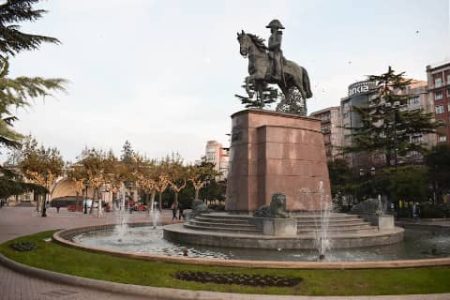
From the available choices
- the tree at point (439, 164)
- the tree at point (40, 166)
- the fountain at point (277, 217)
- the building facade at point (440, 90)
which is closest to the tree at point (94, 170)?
the tree at point (40, 166)

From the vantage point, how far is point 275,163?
18.5 metres

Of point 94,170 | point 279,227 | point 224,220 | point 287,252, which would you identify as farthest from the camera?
point 94,170

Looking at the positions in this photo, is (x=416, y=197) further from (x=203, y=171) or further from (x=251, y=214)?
(x=203, y=171)

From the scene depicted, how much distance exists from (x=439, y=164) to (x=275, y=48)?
3124 centimetres

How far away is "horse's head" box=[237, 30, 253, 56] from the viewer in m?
20.3

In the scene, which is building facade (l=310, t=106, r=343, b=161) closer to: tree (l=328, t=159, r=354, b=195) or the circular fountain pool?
tree (l=328, t=159, r=354, b=195)

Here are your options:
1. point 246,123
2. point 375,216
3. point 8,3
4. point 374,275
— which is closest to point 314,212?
point 375,216

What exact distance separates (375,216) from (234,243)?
22.8 ft

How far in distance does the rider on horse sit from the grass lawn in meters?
12.9

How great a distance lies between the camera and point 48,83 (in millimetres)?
8578

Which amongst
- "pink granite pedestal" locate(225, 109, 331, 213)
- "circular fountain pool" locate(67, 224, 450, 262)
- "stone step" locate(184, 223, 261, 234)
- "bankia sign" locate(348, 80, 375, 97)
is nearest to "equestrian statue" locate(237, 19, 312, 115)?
"pink granite pedestal" locate(225, 109, 331, 213)

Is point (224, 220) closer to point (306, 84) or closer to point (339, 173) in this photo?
point (306, 84)

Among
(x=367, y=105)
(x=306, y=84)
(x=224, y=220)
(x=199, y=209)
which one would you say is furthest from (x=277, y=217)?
(x=367, y=105)

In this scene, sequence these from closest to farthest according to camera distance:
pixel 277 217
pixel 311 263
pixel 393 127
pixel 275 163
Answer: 1. pixel 311 263
2. pixel 277 217
3. pixel 275 163
4. pixel 393 127
